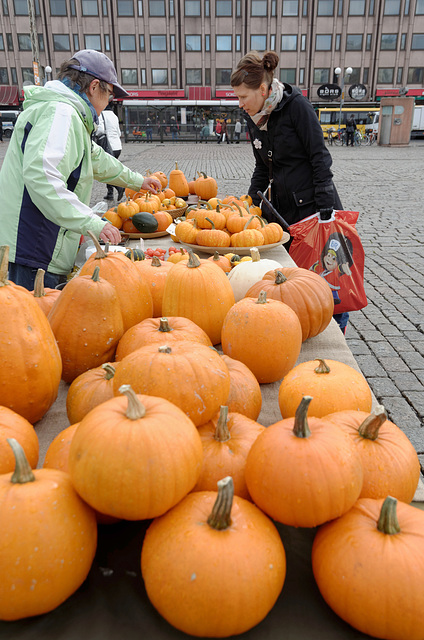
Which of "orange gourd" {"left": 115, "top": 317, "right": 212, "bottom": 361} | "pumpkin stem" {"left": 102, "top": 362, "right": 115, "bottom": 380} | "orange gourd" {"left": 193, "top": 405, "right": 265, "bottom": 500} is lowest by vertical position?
"orange gourd" {"left": 193, "top": 405, "right": 265, "bottom": 500}

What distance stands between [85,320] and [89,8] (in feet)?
197

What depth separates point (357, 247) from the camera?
362 cm

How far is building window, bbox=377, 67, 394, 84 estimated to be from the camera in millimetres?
51500

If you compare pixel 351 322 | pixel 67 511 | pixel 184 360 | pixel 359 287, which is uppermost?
pixel 184 360

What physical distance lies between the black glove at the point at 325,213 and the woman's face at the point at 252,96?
960 millimetres

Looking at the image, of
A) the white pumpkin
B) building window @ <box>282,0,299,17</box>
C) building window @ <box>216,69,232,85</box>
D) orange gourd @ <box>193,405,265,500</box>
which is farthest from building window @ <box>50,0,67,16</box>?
orange gourd @ <box>193,405,265,500</box>

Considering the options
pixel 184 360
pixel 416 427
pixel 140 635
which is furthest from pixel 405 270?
pixel 140 635

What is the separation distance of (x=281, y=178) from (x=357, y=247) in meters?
0.92

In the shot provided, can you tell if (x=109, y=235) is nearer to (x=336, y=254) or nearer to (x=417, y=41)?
(x=336, y=254)

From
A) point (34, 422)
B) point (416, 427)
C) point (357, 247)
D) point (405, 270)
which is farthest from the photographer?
point (405, 270)

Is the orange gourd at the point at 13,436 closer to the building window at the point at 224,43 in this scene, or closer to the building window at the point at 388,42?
the building window at the point at 224,43

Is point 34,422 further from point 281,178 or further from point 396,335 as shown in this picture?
point 396,335

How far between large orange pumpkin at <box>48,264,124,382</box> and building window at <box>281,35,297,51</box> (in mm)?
58880

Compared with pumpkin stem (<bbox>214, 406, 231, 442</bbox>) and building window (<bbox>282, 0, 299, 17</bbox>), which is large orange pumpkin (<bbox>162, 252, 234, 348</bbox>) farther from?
building window (<bbox>282, 0, 299, 17</bbox>)
